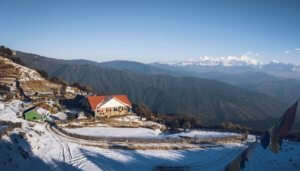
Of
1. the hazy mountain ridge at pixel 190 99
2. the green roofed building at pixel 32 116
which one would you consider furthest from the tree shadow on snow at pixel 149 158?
the hazy mountain ridge at pixel 190 99

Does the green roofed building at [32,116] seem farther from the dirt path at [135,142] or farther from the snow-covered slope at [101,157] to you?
the dirt path at [135,142]

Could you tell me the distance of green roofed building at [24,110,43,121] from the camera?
31.9 metres

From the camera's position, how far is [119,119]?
40.7m

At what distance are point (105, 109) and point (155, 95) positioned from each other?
122 metres

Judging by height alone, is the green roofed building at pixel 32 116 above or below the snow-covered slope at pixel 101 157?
above

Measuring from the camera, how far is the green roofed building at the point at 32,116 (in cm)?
3191

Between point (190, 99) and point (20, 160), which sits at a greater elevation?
point (20, 160)

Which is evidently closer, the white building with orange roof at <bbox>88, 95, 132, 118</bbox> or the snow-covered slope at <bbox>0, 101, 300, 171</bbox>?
the snow-covered slope at <bbox>0, 101, 300, 171</bbox>

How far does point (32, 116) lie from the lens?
106ft

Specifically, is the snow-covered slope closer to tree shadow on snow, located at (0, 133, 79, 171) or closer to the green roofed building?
tree shadow on snow, located at (0, 133, 79, 171)

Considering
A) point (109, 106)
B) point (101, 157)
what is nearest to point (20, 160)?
point (101, 157)

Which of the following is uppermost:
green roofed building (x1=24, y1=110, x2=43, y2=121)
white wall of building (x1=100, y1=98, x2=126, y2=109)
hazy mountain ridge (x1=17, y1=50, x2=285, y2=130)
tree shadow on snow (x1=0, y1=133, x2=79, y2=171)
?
white wall of building (x1=100, y1=98, x2=126, y2=109)

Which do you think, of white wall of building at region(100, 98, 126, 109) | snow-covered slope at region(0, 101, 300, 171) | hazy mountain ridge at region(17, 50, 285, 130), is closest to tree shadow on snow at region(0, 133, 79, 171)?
snow-covered slope at region(0, 101, 300, 171)

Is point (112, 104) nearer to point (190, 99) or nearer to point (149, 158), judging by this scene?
point (149, 158)
